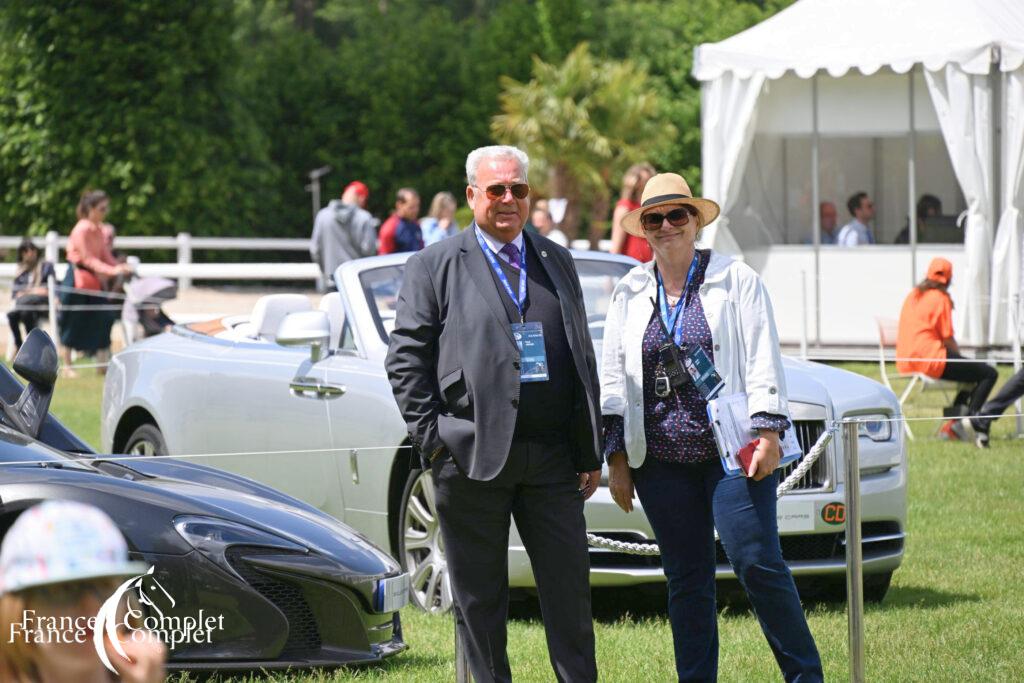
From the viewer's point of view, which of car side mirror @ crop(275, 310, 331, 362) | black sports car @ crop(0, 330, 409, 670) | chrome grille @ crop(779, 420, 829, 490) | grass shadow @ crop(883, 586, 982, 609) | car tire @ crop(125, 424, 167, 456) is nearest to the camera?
black sports car @ crop(0, 330, 409, 670)

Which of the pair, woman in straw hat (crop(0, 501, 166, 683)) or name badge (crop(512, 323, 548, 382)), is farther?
name badge (crop(512, 323, 548, 382))

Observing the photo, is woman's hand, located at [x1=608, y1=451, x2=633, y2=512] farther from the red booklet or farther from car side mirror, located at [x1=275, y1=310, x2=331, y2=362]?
car side mirror, located at [x1=275, y1=310, x2=331, y2=362]

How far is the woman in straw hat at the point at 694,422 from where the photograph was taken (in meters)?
5.07

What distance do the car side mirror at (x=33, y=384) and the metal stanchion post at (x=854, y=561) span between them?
110 inches

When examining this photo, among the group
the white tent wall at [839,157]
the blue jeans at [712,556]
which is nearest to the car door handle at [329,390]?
the blue jeans at [712,556]

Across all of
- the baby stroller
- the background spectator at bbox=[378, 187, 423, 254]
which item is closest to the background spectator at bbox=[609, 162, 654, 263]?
the background spectator at bbox=[378, 187, 423, 254]

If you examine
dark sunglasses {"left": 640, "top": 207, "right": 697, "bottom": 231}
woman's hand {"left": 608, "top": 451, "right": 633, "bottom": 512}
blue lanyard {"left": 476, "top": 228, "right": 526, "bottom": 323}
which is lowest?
woman's hand {"left": 608, "top": 451, "right": 633, "bottom": 512}

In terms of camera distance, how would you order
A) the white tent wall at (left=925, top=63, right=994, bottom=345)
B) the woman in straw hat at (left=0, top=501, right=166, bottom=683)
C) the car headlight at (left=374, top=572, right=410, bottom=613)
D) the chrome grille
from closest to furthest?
the woman in straw hat at (left=0, top=501, right=166, bottom=683) → the car headlight at (left=374, top=572, right=410, bottom=613) → the chrome grille → the white tent wall at (left=925, top=63, right=994, bottom=345)

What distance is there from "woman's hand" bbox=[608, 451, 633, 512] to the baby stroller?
46.3 feet

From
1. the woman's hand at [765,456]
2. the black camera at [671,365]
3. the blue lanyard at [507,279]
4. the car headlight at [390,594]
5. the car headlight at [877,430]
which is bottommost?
the car headlight at [390,594]

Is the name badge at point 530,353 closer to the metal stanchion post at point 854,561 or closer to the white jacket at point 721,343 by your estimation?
the white jacket at point 721,343

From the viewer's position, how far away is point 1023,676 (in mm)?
5652

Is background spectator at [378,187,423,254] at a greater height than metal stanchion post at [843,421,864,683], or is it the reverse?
background spectator at [378,187,423,254]

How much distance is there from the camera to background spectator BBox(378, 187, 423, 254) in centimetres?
1734
